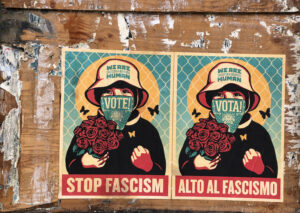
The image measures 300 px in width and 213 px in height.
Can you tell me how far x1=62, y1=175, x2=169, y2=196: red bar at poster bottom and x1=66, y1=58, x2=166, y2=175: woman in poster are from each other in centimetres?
3

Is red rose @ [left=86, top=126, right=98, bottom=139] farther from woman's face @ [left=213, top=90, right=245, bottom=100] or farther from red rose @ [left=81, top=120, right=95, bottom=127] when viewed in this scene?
woman's face @ [left=213, top=90, right=245, bottom=100]

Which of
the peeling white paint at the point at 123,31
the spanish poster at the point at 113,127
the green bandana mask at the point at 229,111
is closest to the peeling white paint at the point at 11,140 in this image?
the spanish poster at the point at 113,127

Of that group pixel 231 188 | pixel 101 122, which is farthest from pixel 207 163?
pixel 101 122

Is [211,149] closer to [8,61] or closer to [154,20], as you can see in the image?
[154,20]

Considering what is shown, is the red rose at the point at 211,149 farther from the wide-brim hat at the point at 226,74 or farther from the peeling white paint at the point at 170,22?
the peeling white paint at the point at 170,22

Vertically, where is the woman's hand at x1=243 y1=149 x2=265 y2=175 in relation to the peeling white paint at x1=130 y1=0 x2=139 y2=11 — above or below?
below

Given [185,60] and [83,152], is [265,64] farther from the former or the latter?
[83,152]

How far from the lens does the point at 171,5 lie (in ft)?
5.11

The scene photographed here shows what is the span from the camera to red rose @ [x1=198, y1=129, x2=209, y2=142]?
1.56 metres

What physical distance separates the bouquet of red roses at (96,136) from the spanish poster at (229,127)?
36 cm

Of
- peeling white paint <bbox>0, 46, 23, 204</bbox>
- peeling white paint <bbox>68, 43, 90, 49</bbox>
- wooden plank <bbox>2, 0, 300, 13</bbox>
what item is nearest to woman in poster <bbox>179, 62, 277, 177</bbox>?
wooden plank <bbox>2, 0, 300, 13</bbox>

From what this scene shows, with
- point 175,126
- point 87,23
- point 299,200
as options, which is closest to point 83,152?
point 175,126

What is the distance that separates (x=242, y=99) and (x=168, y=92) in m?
0.43

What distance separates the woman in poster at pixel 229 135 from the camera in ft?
5.08
